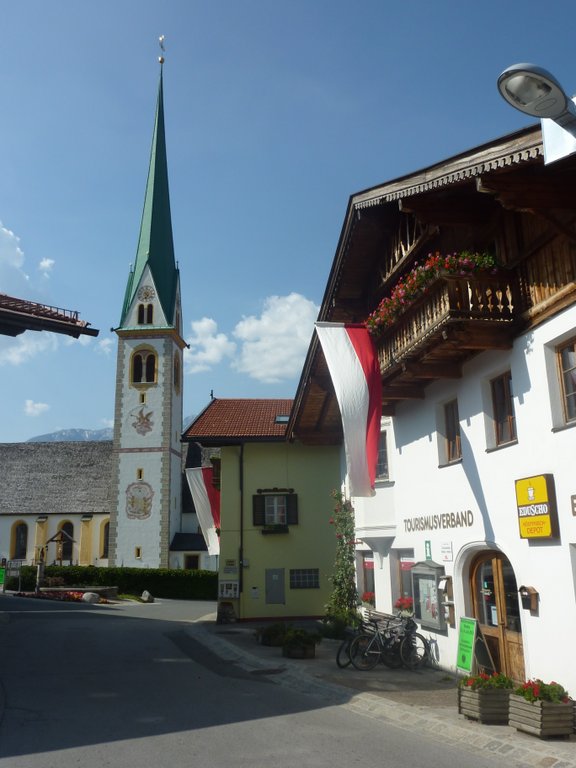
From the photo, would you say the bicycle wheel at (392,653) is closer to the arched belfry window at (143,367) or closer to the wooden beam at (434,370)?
the wooden beam at (434,370)

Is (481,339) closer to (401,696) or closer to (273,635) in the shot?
(401,696)

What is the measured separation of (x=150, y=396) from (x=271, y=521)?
1156 inches

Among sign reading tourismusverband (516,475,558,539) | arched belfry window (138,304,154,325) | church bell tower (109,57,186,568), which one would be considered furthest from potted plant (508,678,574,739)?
arched belfry window (138,304,154,325)

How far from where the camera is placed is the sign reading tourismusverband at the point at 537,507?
389 inches

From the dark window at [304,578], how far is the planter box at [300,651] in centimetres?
928

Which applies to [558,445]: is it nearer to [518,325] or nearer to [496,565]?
[518,325]

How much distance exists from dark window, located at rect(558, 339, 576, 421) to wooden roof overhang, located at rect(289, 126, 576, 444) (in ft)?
3.47

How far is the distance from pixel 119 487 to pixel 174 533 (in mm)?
4994

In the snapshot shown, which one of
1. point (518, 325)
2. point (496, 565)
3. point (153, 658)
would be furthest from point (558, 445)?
point (153, 658)

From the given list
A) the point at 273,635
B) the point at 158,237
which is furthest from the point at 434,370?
the point at 158,237

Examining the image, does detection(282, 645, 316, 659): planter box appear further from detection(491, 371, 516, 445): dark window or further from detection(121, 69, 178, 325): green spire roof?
detection(121, 69, 178, 325): green spire roof

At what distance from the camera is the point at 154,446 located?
169 ft

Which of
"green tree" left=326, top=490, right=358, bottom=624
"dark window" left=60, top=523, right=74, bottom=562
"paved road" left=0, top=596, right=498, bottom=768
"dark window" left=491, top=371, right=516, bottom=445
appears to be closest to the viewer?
"paved road" left=0, top=596, right=498, bottom=768

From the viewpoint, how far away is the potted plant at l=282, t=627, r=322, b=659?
15.9m
